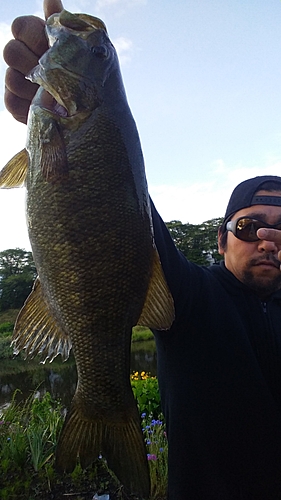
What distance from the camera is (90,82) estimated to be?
1.59 meters

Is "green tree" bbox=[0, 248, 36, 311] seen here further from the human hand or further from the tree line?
the human hand

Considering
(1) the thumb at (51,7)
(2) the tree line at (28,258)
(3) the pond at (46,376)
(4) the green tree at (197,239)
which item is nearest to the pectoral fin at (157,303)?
(1) the thumb at (51,7)

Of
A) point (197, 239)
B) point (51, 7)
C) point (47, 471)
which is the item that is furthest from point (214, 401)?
point (197, 239)

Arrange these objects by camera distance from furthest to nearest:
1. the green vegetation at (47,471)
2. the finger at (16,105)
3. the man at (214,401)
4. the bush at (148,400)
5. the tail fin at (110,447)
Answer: the bush at (148,400), the green vegetation at (47,471), the man at (214,401), the finger at (16,105), the tail fin at (110,447)

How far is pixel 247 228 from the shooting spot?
306 centimetres

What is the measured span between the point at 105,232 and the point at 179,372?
135 cm

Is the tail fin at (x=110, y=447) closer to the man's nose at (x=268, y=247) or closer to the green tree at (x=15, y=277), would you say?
the man's nose at (x=268, y=247)

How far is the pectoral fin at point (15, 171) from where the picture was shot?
5.34ft

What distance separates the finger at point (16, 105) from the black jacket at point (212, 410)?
3.71 feet

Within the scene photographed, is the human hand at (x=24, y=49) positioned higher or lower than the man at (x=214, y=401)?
higher

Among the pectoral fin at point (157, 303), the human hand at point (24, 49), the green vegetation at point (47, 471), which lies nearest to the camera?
the pectoral fin at point (157, 303)

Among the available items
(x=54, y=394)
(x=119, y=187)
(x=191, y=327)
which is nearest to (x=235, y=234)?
(x=191, y=327)

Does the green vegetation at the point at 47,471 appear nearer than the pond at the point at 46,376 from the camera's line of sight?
Yes

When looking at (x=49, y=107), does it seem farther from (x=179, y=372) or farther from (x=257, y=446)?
(x=257, y=446)
